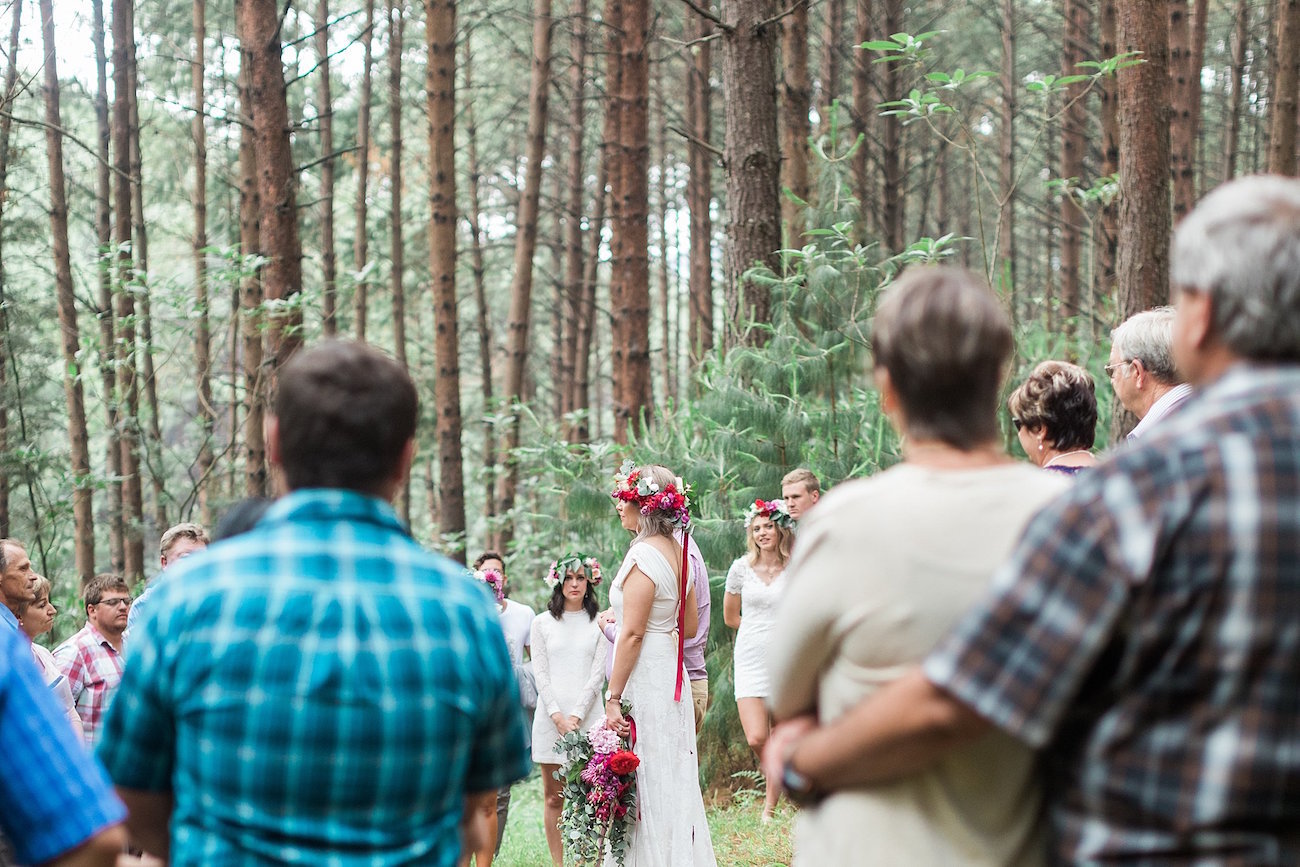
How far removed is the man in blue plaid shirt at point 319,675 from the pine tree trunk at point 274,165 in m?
7.59

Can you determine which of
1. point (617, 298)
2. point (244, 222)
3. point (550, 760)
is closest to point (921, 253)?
point (550, 760)

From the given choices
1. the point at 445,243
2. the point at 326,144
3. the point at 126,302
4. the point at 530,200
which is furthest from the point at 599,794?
the point at 326,144

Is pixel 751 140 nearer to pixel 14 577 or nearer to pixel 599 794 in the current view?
pixel 599 794

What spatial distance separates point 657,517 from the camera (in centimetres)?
646

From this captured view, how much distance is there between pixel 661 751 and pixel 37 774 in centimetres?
492

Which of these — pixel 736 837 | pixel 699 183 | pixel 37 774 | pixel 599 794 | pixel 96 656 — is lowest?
pixel 736 837

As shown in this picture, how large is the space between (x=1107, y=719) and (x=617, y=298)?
1274 cm

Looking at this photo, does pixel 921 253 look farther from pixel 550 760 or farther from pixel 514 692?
pixel 514 692

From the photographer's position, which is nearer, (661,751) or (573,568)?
(661,751)

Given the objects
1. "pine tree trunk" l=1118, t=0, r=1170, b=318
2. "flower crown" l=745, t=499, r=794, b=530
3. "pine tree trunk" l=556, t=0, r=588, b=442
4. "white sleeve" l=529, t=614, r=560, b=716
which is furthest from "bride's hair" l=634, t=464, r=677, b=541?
"pine tree trunk" l=556, t=0, r=588, b=442

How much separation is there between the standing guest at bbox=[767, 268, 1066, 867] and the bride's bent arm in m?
4.28

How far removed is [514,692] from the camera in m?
2.32

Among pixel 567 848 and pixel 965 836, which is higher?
pixel 965 836

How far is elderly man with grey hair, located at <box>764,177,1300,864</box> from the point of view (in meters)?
1.65
